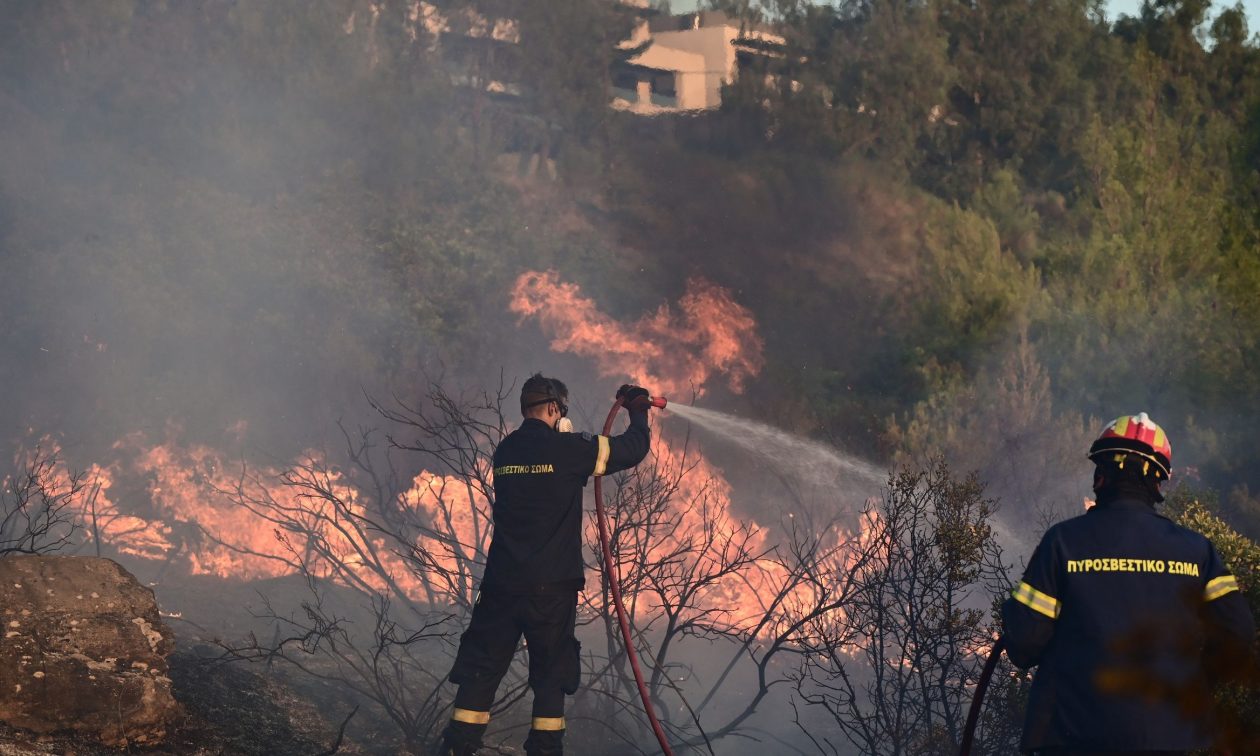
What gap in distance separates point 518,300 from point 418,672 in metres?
11.3

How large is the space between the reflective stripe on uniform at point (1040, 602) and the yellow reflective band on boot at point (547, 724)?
250 centimetres

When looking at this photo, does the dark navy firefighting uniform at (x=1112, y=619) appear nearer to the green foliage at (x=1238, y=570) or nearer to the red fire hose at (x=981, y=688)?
the red fire hose at (x=981, y=688)

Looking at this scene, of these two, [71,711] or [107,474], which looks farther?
[107,474]

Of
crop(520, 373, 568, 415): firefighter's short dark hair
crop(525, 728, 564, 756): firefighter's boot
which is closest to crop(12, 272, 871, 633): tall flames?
crop(520, 373, 568, 415): firefighter's short dark hair

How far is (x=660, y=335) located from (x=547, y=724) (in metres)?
14.0

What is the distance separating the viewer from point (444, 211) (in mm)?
22469

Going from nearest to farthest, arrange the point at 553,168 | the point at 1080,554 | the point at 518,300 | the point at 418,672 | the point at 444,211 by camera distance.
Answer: the point at 1080,554 < the point at 418,672 < the point at 518,300 < the point at 444,211 < the point at 553,168

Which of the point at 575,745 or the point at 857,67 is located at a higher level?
the point at 857,67

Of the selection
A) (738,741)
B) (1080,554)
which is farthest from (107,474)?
(1080,554)

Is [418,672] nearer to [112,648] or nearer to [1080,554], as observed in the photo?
[112,648]

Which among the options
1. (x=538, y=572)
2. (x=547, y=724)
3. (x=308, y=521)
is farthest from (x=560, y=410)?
(x=308, y=521)

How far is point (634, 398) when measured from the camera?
19.1 feet

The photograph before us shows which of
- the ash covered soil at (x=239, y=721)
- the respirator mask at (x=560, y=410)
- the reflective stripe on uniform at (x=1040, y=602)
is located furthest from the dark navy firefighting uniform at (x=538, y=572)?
the reflective stripe on uniform at (x=1040, y=602)

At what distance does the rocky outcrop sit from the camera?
5.37 meters
